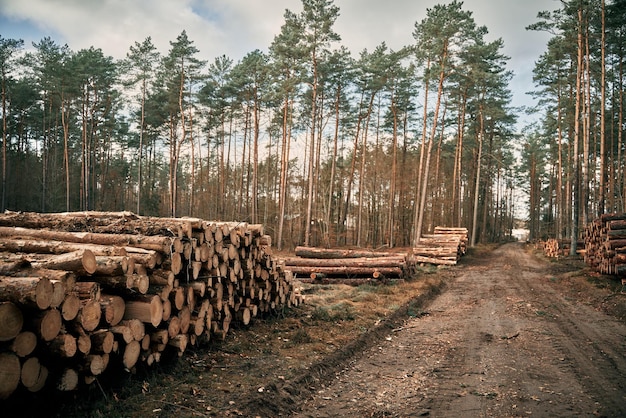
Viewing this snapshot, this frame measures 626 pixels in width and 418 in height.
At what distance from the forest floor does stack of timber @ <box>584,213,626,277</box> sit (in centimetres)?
283

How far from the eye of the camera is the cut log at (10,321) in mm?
3285

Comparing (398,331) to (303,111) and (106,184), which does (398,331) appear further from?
(106,184)

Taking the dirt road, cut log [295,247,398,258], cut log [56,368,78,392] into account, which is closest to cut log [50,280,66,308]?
cut log [56,368,78,392]

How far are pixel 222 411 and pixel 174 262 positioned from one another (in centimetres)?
221

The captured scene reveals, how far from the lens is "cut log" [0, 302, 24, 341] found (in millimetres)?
3285

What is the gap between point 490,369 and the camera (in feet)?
19.5

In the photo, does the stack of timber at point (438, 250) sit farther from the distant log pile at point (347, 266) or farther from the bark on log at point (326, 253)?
the bark on log at point (326, 253)

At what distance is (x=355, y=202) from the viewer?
4266cm

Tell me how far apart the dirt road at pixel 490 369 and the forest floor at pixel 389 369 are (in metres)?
0.02

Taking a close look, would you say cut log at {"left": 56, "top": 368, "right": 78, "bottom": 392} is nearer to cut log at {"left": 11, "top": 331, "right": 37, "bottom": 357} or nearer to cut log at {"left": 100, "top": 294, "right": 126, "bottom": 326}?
cut log at {"left": 11, "top": 331, "right": 37, "bottom": 357}

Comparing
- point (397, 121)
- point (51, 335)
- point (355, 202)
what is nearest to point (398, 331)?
point (51, 335)

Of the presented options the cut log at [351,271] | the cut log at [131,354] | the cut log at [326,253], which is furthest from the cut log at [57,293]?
the cut log at [326,253]

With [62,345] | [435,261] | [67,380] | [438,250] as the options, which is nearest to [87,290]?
[62,345]

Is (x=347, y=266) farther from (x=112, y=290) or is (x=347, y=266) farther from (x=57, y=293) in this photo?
(x=57, y=293)
